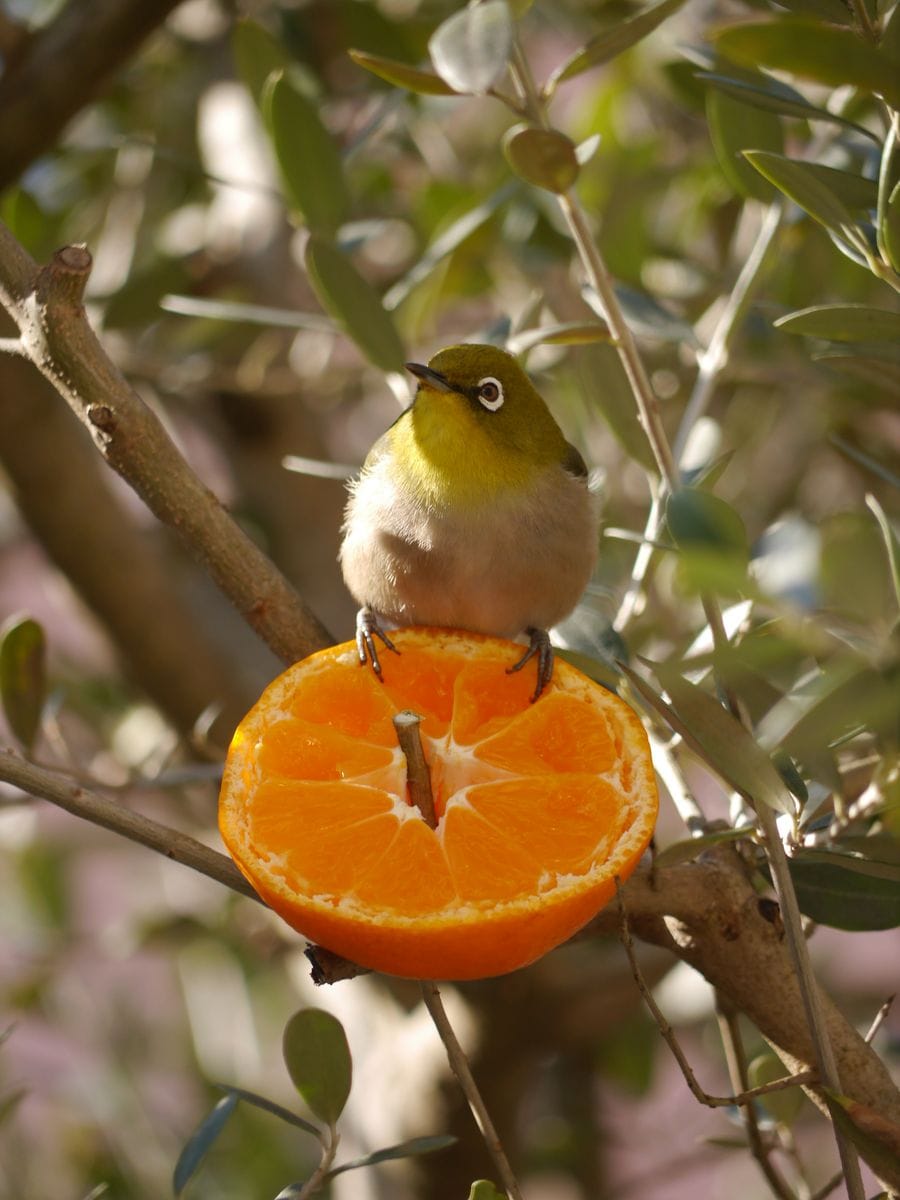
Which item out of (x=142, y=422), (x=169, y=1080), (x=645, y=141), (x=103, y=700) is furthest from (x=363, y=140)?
(x=169, y=1080)

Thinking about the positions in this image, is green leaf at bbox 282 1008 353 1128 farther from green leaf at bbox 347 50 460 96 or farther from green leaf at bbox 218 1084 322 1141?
green leaf at bbox 347 50 460 96

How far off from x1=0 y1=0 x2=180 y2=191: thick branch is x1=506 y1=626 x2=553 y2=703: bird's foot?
5.47ft

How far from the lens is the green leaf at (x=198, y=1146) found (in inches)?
73.3

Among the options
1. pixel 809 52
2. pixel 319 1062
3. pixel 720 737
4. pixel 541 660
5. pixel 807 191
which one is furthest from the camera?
pixel 541 660

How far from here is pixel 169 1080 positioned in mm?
4684

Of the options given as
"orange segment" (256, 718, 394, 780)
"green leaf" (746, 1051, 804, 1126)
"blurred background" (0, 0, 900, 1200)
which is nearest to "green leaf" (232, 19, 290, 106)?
"blurred background" (0, 0, 900, 1200)

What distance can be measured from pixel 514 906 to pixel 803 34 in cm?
109

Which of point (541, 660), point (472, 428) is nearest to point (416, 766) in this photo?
point (541, 660)

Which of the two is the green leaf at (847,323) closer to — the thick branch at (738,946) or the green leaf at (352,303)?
the thick branch at (738,946)

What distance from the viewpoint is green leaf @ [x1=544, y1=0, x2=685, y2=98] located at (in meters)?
1.78

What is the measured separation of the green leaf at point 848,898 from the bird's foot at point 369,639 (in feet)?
2.48

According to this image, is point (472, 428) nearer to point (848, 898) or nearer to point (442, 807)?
point (442, 807)

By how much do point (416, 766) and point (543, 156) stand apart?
2.89ft

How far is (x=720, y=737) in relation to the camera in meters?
1.56
